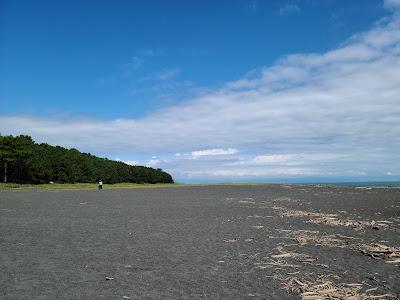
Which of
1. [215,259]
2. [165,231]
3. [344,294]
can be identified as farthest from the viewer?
[165,231]

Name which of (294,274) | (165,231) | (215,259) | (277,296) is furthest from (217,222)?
(277,296)

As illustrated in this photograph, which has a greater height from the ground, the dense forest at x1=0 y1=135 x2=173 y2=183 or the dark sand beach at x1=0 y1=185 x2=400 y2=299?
the dense forest at x1=0 y1=135 x2=173 y2=183

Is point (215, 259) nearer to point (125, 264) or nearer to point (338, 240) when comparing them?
point (125, 264)

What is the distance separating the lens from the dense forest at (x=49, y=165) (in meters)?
63.5

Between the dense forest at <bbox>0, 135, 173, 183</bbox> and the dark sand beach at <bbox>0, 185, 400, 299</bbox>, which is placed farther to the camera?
the dense forest at <bbox>0, 135, 173, 183</bbox>

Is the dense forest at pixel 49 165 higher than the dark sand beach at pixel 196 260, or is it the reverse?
the dense forest at pixel 49 165

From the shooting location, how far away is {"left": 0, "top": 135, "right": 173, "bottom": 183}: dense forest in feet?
208

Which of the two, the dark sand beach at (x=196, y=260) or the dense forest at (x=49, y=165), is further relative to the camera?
the dense forest at (x=49, y=165)

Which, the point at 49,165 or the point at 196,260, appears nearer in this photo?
the point at 196,260

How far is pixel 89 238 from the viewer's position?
46.1 ft

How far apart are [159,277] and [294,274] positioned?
2973 mm

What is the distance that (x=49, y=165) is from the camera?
68.9 metres

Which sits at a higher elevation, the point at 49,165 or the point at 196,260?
the point at 49,165

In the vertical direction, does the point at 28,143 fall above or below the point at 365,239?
above
